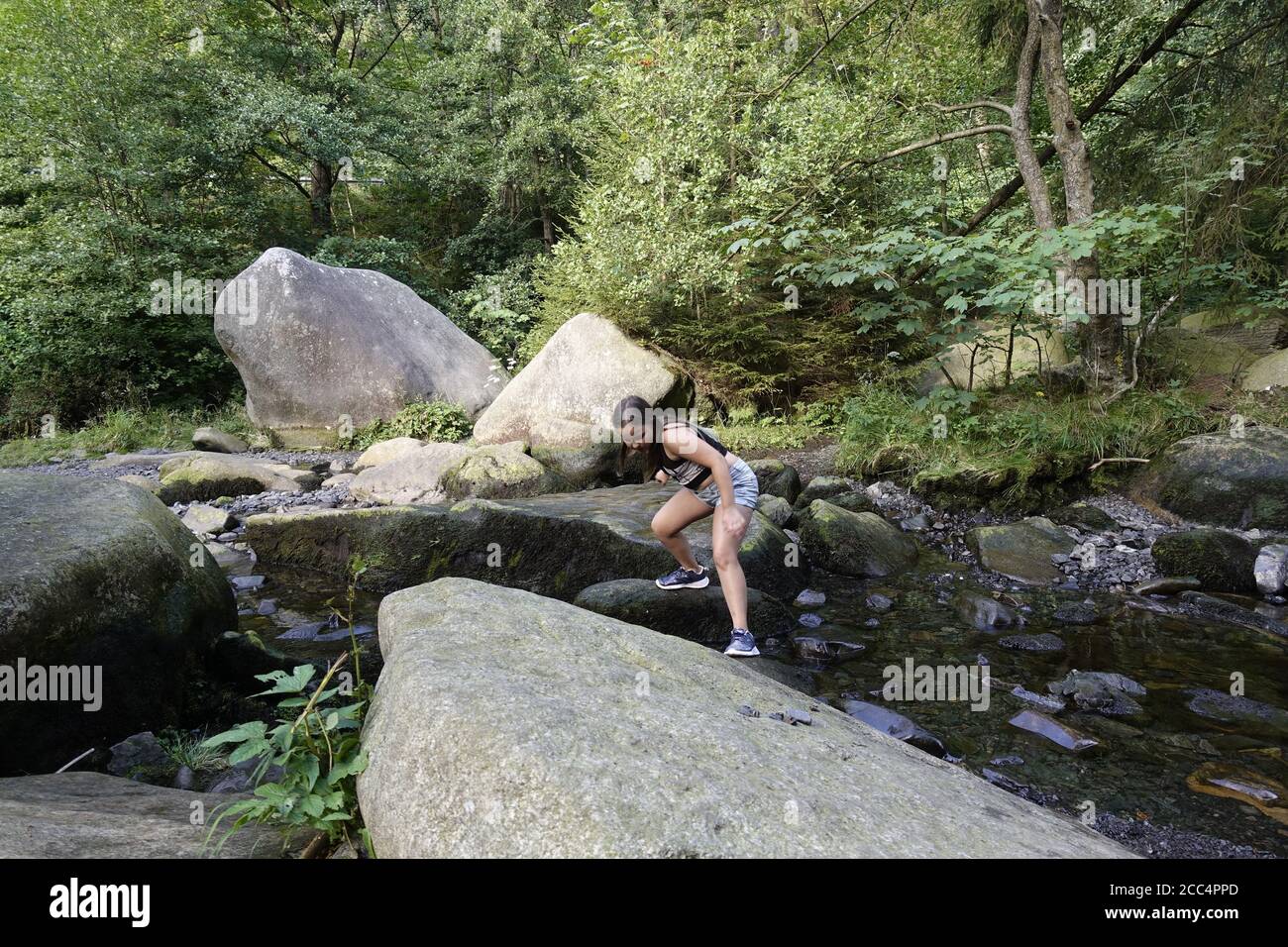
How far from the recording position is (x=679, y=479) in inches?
193

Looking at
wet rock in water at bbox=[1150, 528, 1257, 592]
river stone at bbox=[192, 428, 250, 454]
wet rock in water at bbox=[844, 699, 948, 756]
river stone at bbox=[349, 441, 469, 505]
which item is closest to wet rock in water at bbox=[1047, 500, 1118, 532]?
wet rock in water at bbox=[1150, 528, 1257, 592]

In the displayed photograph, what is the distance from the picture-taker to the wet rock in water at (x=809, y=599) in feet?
20.1

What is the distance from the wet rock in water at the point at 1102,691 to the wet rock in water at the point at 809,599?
1.95m

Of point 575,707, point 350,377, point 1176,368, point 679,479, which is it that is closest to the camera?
point 575,707

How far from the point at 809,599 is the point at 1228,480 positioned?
4.76m

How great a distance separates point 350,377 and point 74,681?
10573 millimetres

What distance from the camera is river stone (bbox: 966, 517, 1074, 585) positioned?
6.62 m

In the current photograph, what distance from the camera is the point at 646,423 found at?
4.66m

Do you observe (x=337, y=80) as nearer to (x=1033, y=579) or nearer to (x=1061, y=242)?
(x=1061, y=242)

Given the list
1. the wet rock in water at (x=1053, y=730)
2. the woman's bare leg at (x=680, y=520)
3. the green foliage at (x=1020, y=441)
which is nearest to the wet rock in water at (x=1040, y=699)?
the wet rock in water at (x=1053, y=730)

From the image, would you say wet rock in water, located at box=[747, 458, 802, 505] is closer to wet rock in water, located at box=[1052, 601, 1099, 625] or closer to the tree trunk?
wet rock in water, located at box=[1052, 601, 1099, 625]

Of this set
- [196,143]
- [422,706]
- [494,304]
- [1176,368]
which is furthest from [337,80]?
[422,706]

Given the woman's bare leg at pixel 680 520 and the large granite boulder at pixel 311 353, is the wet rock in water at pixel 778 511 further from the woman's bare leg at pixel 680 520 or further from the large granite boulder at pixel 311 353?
the large granite boulder at pixel 311 353

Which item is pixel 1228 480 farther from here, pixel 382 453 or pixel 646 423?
pixel 382 453
